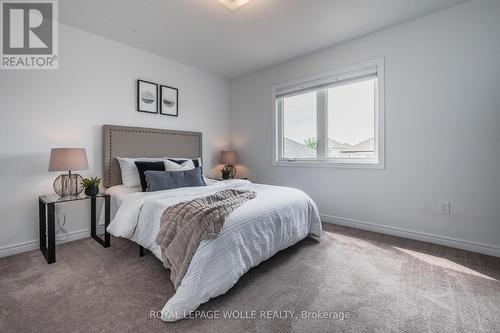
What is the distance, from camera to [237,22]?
2.67 metres

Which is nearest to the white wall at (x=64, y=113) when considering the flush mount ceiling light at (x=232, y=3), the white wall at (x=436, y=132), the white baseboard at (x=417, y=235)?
the flush mount ceiling light at (x=232, y=3)

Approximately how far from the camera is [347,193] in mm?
3232

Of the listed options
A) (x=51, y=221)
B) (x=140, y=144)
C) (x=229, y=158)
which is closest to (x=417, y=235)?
(x=229, y=158)

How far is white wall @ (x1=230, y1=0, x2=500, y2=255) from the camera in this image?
2.29 m

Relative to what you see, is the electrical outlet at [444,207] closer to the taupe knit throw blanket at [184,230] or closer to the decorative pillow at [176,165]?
the taupe knit throw blanket at [184,230]

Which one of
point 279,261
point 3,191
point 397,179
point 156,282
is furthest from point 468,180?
point 3,191

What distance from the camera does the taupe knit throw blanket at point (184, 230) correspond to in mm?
1556

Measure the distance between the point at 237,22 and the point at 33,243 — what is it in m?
3.28

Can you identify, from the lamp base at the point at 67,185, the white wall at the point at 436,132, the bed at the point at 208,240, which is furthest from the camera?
the lamp base at the point at 67,185

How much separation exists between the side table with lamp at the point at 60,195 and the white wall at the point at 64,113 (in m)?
0.22

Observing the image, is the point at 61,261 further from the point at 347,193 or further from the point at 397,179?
the point at 397,179

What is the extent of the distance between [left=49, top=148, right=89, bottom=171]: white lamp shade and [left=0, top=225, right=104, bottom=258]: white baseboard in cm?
89

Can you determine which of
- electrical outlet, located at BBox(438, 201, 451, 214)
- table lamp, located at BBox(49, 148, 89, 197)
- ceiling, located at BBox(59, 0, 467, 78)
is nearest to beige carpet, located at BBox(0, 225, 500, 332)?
electrical outlet, located at BBox(438, 201, 451, 214)

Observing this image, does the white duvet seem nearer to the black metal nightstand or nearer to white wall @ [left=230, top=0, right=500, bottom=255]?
the black metal nightstand
